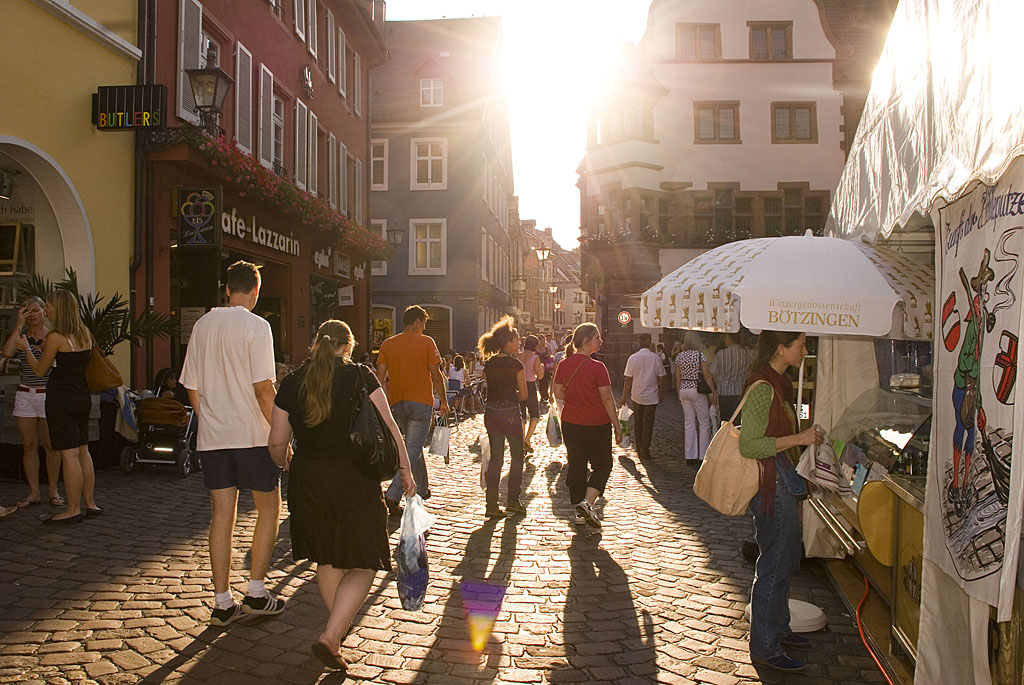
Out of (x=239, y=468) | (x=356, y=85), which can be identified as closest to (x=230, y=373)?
(x=239, y=468)

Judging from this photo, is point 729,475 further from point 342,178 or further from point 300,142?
point 342,178

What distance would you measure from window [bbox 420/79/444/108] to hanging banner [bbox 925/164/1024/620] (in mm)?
32915

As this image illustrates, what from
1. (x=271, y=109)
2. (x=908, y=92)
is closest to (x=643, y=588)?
(x=908, y=92)

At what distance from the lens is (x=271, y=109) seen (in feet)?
54.8

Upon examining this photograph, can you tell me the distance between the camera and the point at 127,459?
9867 mm

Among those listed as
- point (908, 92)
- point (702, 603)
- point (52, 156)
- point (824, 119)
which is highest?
point (824, 119)

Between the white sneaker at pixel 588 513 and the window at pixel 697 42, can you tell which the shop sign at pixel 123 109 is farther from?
the window at pixel 697 42

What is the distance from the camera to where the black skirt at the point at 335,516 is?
4266mm

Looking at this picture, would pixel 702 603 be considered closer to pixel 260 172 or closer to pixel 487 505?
pixel 487 505

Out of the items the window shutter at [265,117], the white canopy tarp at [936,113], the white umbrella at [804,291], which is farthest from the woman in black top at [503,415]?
the window shutter at [265,117]

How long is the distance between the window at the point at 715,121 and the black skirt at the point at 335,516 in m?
29.2

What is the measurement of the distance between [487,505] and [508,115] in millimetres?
44264

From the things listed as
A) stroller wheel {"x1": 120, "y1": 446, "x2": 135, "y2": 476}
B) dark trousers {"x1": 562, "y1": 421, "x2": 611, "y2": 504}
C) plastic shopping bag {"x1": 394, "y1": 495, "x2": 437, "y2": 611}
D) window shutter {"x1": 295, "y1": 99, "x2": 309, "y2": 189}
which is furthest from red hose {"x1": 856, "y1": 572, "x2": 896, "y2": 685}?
window shutter {"x1": 295, "y1": 99, "x2": 309, "y2": 189}

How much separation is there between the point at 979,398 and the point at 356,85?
2289 cm
